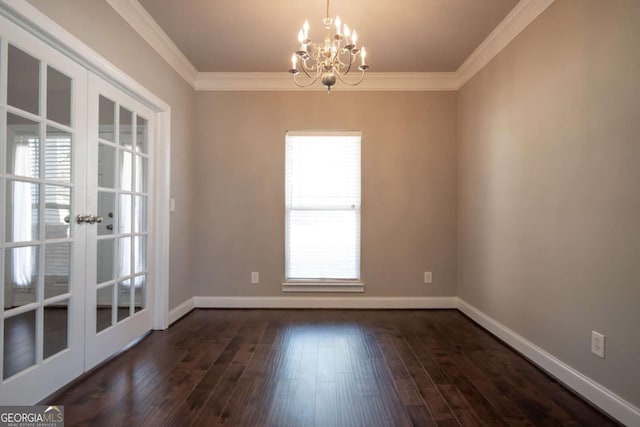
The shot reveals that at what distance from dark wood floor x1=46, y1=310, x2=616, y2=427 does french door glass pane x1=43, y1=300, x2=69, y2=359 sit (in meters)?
0.26

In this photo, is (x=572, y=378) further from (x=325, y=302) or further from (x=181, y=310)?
(x=181, y=310)

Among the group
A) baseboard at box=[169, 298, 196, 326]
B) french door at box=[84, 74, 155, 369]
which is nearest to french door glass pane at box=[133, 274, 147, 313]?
french door at box=[84, 74, 155, 369]

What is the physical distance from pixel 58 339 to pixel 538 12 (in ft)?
12.2

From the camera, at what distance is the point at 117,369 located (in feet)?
7.44

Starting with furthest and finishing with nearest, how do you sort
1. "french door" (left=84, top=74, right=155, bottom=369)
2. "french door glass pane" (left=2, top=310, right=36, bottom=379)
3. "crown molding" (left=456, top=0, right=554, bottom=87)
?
"crown molding" (left=456, top=0, right=554, bottom=87) → "french door" (left=84, top=74, right=155, bottom=369) → "french door glass pane" (left=2, top=310, right=36, bottom=379)

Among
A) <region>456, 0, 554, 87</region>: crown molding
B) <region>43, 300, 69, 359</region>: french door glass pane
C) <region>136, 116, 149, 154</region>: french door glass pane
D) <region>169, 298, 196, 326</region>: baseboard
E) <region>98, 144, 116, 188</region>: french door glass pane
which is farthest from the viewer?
<region>169, 298, 196, 326</region>: baseboard

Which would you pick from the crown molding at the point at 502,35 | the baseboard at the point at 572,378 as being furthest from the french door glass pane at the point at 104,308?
the crown molding at the point at 502,35

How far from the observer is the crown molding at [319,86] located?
3775 mm

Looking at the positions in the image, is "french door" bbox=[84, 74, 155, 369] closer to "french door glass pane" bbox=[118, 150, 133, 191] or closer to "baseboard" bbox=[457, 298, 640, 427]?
"french door glass pane" bbox=[118, 150, 133, 191]

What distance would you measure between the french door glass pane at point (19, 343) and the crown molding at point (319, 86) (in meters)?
2.84

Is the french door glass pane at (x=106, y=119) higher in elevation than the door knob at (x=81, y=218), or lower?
higher

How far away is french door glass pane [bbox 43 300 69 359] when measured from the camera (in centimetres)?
186

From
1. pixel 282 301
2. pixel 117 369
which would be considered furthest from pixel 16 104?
pixel 282 301

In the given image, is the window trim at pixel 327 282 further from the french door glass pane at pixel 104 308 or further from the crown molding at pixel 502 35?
the french door glass pane at pixel 104 308
